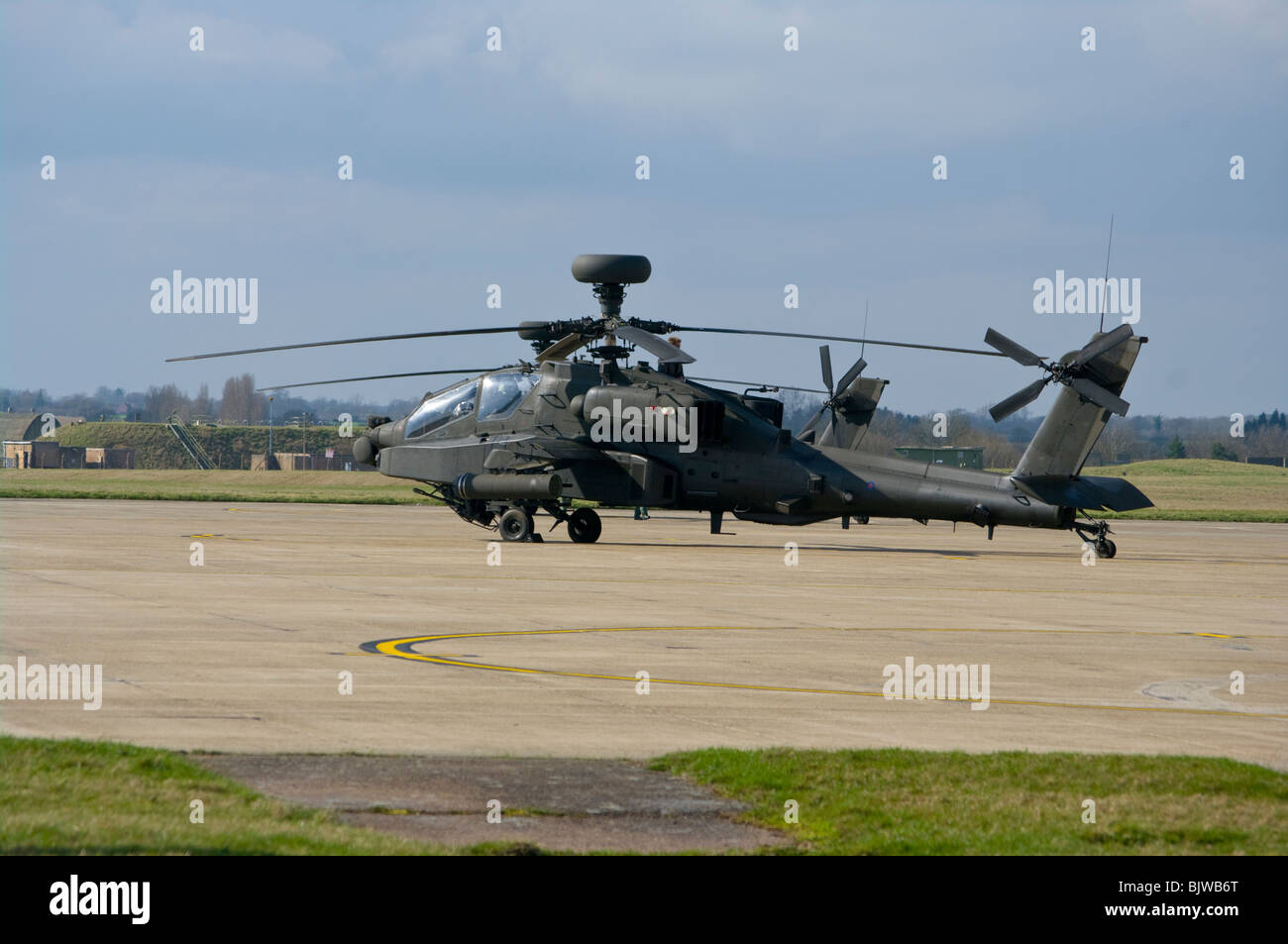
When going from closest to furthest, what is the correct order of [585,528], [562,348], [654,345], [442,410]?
[654,345] < [562,348] < [585,528] < [442,410]

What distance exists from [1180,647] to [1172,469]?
113 metres

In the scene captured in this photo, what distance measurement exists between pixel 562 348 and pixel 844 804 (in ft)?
86.0

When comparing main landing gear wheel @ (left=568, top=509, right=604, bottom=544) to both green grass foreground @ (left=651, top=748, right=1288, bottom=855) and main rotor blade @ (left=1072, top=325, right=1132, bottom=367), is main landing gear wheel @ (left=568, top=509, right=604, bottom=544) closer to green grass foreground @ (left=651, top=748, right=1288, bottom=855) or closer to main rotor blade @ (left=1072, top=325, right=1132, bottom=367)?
main rotor blade @ (left=1072, top=325, right=1132, bottom=367)

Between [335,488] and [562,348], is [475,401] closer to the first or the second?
[562,348]

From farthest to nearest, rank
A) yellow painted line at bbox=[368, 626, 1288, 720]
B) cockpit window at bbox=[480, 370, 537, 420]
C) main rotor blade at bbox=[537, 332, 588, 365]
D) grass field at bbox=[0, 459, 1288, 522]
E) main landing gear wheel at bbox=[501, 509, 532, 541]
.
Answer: grass field at bbox=[0, 459, 1288, 522] → cockpit window at bbox=[480, 370, 537, 420] → main landing gear wheel at bbox=[501, 509, 532, 541] → main rotor blade at bbox=[537, 332, 588, 365] → yellow painted line at bbox=[368, 626, 1288, 720]

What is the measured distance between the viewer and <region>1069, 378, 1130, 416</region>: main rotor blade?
31081mm

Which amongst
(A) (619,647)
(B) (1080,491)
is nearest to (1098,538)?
(B) (1080,491)

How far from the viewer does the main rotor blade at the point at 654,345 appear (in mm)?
28625

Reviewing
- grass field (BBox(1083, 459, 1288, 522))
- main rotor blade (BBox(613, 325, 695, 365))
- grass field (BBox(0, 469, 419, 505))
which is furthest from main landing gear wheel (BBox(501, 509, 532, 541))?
grass field (BBox(1083, 459, 1288, 522))

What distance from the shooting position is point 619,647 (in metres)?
17.1

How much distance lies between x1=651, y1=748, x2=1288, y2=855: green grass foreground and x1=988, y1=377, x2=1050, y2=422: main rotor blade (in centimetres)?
1990
